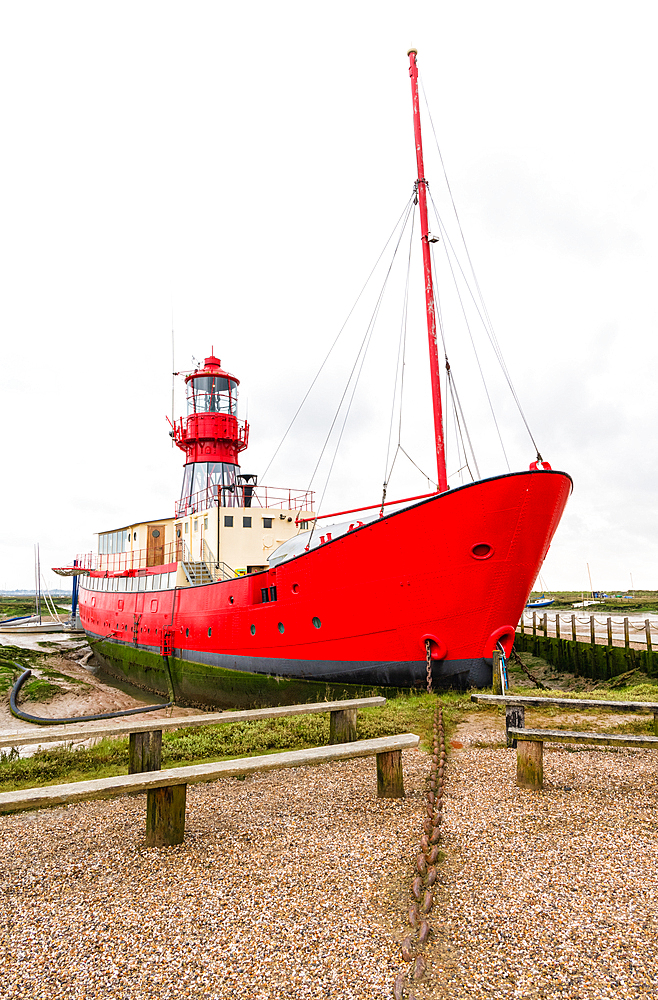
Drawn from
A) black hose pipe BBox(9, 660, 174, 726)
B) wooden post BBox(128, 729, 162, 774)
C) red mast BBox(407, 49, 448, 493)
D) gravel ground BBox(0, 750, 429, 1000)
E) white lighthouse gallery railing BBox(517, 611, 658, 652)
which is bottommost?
black hose pipe BBox(9, 660, 174, 726)

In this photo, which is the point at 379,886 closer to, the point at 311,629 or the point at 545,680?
the point at 311,629

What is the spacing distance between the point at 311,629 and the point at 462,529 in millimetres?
4113

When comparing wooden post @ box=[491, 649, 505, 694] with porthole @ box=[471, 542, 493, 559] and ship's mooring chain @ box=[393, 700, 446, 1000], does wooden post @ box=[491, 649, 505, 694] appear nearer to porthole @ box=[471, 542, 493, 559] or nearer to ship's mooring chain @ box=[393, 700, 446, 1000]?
porthole @ box=[471, 542, 493, 559]

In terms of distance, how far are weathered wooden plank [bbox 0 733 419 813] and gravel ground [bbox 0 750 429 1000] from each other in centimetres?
47

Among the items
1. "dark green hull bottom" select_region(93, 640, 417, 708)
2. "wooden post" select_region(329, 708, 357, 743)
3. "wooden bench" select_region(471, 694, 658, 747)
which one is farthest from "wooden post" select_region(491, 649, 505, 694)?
"wooden post" select_region(329, 708, 357, 743)

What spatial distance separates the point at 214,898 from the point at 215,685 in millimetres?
11983

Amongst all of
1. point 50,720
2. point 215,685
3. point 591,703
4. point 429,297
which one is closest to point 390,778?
point 591,703

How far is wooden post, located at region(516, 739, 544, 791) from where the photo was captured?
14.7ft

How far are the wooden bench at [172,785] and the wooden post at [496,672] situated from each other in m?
5.23

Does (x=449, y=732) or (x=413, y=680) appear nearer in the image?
(x=449, y=732)

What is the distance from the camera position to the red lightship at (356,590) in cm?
878

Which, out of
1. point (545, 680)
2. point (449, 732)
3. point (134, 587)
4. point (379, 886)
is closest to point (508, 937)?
point (379, 886)

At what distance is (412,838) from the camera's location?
3.72m

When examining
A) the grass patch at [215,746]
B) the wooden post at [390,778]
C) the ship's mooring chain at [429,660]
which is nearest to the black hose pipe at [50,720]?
the grass patch at [215,746]
